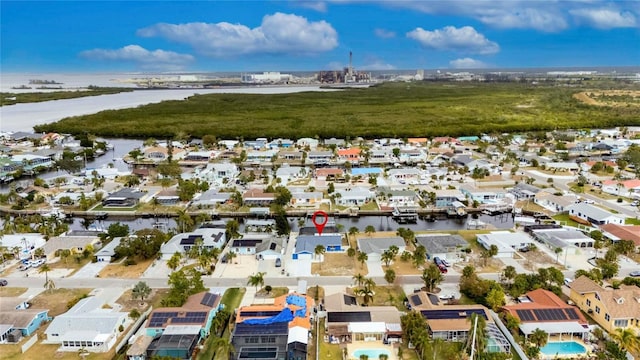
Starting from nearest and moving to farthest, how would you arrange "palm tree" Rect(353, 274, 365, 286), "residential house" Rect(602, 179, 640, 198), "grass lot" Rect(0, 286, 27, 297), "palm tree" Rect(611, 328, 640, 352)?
"palm tree" Rect(611, 328, 640, 352)
"palm tree" Rect(353, 274, 365, 286)
"grass lot" Rect(0, 286, 27, 297)
"residential house" Rect(602, 179, 640, 198)

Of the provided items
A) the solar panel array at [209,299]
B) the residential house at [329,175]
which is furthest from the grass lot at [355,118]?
the solar panel array at [209,299]

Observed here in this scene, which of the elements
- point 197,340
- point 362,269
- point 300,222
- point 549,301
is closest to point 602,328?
point 549,301

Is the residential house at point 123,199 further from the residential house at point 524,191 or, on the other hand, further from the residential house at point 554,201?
the residential house at point 554,201

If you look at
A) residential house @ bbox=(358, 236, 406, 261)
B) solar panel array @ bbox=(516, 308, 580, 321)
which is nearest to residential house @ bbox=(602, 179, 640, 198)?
residential house @ bbox=(358, 236, 406, 261)

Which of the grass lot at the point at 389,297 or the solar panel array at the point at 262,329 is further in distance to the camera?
the grass lot at the point at 389,297

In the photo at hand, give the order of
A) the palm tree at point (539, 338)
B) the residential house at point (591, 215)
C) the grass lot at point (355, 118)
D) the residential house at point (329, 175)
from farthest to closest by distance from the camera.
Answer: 1. the grass lot at point (355, 118)
2. the residential house at point (329, 175)
3. the residential house at point (591, 215)
4. the palm tree at point (539, 338)

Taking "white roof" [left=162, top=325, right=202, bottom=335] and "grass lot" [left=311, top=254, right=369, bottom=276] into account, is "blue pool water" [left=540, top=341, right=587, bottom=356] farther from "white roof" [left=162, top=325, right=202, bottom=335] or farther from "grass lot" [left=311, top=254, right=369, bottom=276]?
"white roof" [left=162, top=325, right=202, bottom=335]

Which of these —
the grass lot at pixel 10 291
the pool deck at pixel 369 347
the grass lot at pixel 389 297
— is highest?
the grass lot at pixel 389 297

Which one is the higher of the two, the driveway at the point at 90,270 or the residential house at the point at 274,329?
the residential house at the point at 274,329

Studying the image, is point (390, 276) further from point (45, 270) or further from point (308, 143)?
point (308, 143)
